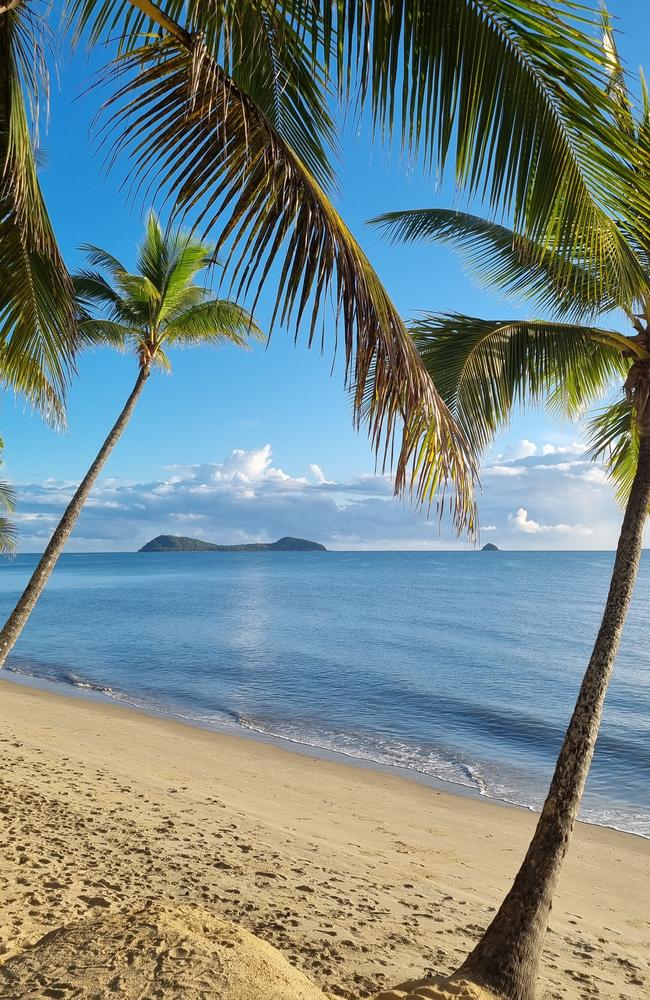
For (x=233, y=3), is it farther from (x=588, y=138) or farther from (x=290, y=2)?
(x=588, y=138)

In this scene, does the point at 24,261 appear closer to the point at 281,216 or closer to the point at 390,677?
the point at 281,216

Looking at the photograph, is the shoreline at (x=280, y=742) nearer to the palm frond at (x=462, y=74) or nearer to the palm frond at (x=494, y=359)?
the palm frond at (x=494, y=359)

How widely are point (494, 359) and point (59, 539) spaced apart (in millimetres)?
6954

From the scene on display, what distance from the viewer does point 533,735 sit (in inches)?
628

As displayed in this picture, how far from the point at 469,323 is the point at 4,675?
20223mm

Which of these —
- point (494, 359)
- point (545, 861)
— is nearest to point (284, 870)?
point (545, 861)

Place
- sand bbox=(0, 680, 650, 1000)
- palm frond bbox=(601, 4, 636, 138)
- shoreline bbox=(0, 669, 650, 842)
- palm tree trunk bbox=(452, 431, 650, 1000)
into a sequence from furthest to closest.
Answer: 1. shoreline bbox=(0, 669, 650, 842)
2. sand bbox=(0, 680, 650, 1000)
3. palm tree trunk bbox=(452, 431, 650, 1000)
4. palm frond bbox=(601, 4, 636, 138)

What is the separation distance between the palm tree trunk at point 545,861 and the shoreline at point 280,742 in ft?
22.9

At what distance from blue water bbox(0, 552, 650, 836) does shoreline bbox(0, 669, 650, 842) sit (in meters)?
0.21

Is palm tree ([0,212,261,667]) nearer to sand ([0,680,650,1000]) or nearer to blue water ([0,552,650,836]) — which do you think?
sand ([0,680,650,1000])

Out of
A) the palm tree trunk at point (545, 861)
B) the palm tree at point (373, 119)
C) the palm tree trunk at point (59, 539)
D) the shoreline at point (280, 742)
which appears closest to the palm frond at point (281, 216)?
the palm tree at point (373, 119)

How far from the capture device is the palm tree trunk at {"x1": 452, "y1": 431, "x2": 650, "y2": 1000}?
4.20m

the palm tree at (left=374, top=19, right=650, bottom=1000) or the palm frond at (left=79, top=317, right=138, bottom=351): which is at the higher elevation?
the palm frond at (left=79, top=317, right=138, bottom=351)

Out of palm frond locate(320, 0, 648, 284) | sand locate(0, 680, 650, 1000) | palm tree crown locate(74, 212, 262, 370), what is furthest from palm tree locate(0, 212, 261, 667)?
palm frond locate(320, 0, 648, 284)
